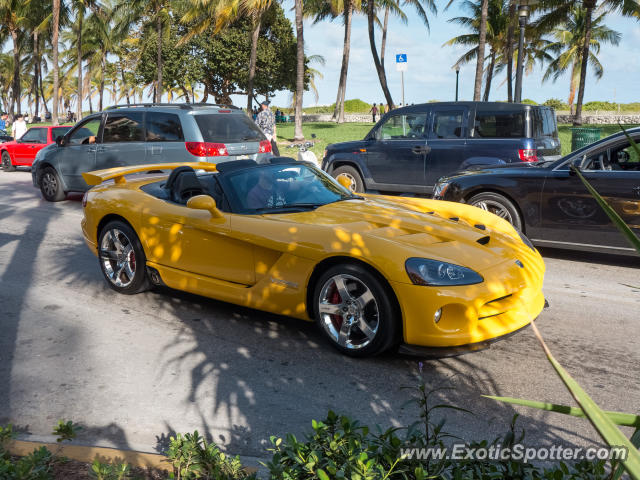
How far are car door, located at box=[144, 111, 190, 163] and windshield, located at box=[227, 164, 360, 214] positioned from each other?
5.75m

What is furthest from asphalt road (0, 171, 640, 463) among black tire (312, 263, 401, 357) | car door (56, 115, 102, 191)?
car door (56, 115, 102, 191)

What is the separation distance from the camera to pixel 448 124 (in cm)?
1131

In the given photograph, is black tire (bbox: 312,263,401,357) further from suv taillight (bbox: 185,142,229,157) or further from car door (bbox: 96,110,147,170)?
car door (bbox: 96,110,147,170)

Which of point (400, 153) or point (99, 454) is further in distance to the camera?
point (400, 153)

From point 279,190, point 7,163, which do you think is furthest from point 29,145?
point 279,190

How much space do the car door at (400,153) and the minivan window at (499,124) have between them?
1.03m

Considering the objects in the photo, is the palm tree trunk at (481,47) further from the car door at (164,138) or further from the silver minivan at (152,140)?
the car door at (164,138)

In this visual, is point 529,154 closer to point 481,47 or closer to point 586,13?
point 481,47

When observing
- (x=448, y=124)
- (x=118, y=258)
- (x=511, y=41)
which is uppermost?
(x=511, y=41)

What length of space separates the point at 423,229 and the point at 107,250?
3.19 m

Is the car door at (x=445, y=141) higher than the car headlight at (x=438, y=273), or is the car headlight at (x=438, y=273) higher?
the car door at (x=445, y=141)

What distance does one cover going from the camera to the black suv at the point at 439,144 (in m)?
10.5

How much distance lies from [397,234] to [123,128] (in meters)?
8.44

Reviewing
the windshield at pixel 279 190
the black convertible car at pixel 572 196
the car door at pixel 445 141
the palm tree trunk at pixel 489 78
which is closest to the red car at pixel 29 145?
the car door at pixel 445 141
